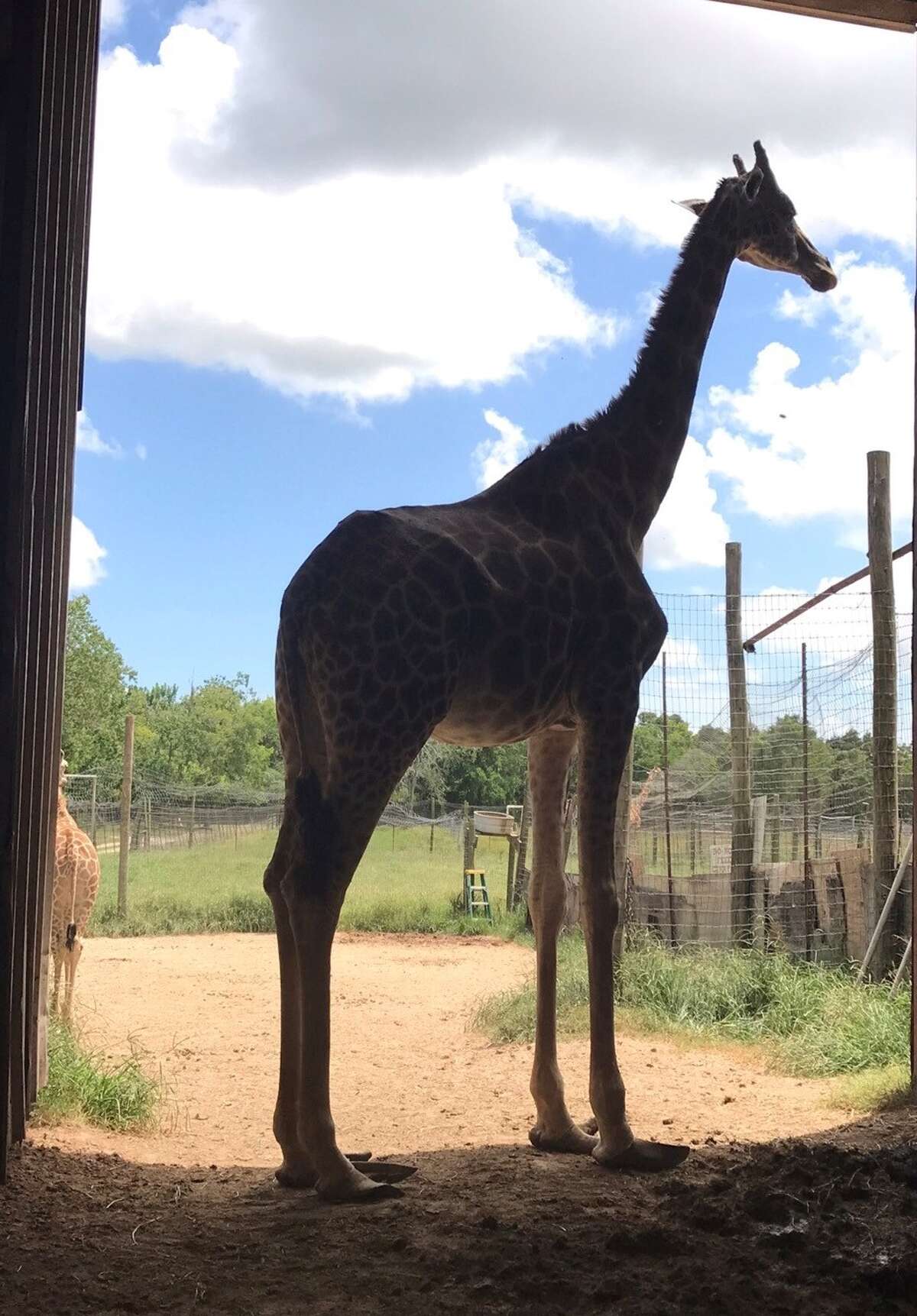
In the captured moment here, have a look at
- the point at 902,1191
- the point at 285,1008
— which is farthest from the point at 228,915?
the point at 902,1191

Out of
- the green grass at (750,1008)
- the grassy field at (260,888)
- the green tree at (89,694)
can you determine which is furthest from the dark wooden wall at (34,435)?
the green tree at (89,694)

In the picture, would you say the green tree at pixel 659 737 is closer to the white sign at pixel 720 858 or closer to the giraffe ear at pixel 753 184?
the white sign at pixel 720 858

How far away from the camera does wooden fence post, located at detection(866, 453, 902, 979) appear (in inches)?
288

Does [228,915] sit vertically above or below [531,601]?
below

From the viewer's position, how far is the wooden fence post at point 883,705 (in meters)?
7.32

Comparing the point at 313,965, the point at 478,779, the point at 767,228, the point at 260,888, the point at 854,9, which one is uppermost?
the point at 854,9

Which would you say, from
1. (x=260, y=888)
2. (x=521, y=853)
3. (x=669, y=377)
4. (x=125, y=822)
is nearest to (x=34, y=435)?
(x=669, y=377)

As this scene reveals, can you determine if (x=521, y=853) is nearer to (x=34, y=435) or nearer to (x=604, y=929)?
(x=604, y=929)

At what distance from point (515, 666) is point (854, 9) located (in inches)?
130

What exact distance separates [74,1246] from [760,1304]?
6.00 ft

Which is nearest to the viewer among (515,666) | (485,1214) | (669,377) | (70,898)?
(485,1214)

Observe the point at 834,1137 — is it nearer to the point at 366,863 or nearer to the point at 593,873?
the point at 593,873

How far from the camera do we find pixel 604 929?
13.9ft

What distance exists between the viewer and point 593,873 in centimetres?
422
